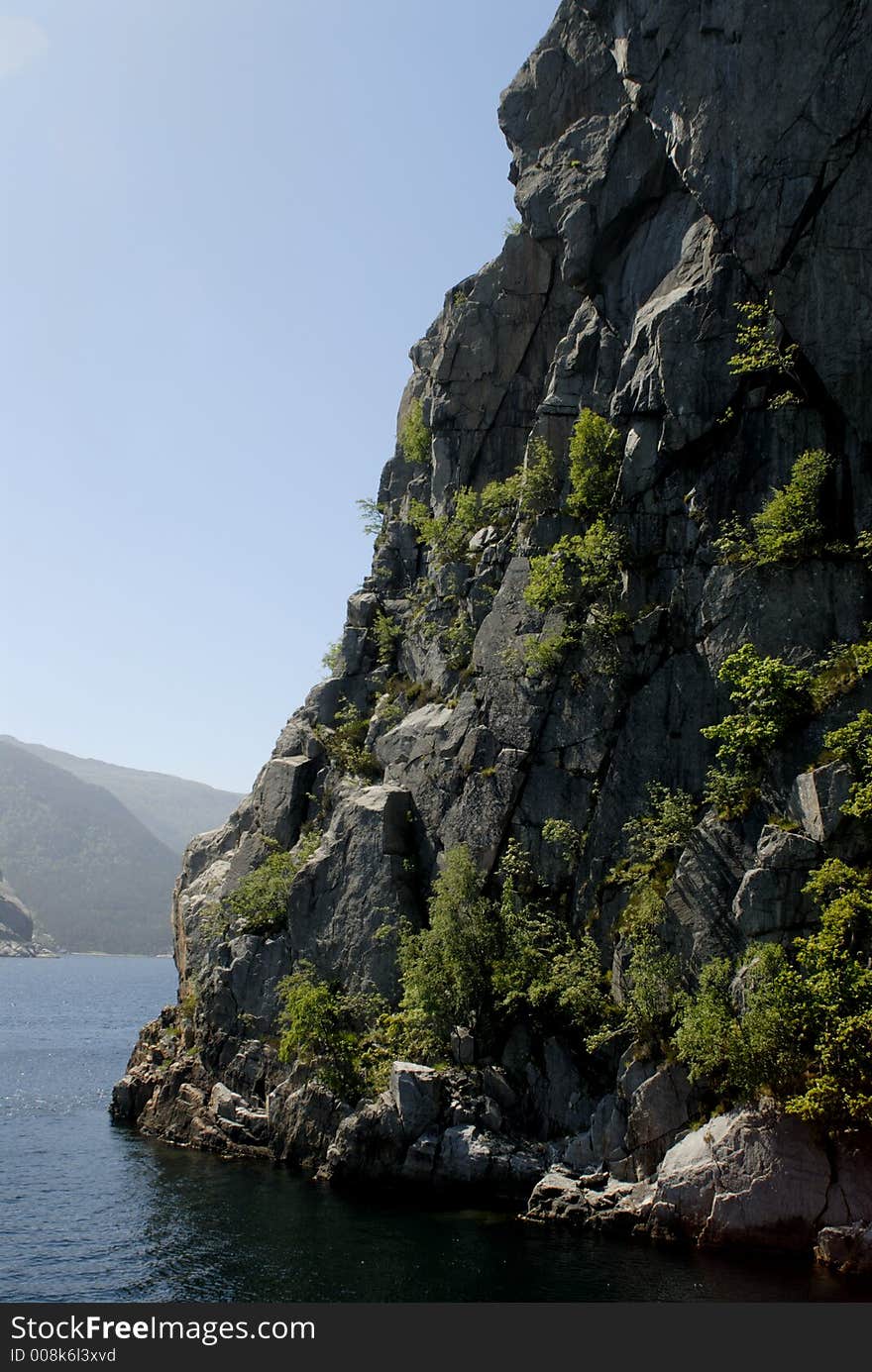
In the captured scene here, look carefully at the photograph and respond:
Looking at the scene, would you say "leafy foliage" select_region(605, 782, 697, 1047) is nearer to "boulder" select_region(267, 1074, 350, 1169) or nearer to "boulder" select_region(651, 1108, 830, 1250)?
"boulder" select_region(651, 1108, 830, 1250)

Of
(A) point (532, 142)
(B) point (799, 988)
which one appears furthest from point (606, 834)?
(A) point (532, 142)

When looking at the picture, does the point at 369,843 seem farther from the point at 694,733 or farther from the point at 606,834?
the point at 694,733

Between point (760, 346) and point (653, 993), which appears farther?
point (760, 346)

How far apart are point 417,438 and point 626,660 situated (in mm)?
32347

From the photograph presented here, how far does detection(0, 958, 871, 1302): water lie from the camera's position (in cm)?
3312

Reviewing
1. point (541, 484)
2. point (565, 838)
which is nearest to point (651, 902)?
point (565, 838)

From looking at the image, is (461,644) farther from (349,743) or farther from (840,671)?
(840,671)

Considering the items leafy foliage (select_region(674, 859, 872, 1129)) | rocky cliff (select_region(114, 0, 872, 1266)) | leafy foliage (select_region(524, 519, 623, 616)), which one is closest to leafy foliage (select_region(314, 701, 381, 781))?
rocky cliff (select_region(114, 0, 872, 1266))

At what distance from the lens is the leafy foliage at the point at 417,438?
248 feet

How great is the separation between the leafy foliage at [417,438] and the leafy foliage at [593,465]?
21.9m

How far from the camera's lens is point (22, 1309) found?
3167 cm

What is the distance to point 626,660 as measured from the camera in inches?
2018

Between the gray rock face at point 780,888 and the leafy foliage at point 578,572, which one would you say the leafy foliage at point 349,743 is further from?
the gray rock face at point 780,888

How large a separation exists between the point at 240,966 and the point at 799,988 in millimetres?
34517
